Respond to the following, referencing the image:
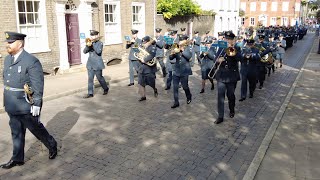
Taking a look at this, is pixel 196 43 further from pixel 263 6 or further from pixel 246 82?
pixel 263 6

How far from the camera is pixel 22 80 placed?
5.30 metres

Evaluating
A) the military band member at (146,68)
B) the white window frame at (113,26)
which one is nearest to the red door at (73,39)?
the white window frame at (113,26)

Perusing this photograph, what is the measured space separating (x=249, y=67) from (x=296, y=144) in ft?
13.4

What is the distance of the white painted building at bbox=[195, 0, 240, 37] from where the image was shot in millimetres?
32844

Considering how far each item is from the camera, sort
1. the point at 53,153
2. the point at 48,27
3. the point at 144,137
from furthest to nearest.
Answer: the point at 48,27, the point at 144,137, the point at 53,153

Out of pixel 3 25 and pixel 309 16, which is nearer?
pixel 3 25

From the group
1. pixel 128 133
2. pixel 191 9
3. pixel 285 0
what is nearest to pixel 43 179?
pixel 128 133

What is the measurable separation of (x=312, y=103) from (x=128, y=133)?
546 centimetres

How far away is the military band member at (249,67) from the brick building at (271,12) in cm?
6372

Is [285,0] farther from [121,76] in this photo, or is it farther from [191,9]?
[121,76]

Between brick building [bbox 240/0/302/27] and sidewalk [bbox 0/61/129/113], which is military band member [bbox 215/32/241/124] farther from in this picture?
brick building [bbox 240/0/302/27]

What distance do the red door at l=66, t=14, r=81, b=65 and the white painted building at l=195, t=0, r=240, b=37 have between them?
19.0 metres

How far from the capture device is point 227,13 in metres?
36.3

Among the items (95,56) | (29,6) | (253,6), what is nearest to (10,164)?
(95,56)
